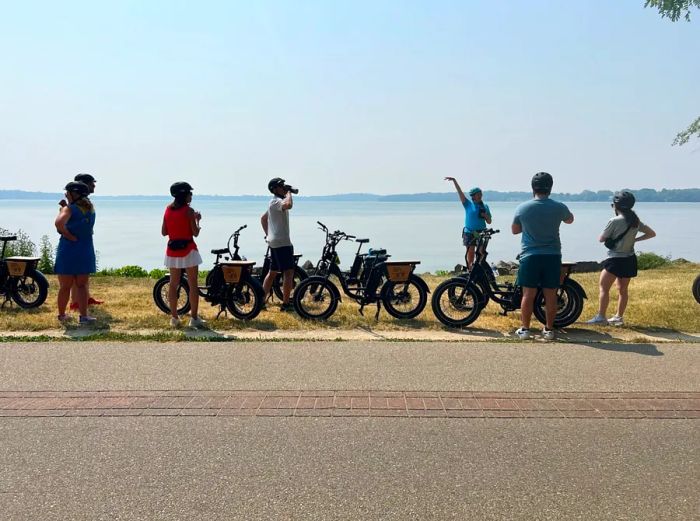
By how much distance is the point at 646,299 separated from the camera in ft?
34.2

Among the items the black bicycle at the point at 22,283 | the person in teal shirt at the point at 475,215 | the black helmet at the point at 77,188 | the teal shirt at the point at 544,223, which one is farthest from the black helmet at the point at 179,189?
the person in teal shirt at the point at 475,215

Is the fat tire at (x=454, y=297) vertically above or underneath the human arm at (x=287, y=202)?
underneath

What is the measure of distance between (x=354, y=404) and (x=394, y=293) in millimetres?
3646

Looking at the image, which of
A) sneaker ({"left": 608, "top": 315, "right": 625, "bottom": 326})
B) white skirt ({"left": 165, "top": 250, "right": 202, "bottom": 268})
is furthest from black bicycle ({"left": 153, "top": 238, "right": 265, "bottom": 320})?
sneaker ({"left": 608, "top": 315, "right": 625, "bottom": 326})

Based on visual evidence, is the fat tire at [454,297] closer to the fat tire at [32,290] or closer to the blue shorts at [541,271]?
the blue shorts at [541,271]

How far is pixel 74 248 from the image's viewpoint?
8.06 m

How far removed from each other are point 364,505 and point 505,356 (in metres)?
3.41

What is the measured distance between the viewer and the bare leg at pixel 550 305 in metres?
7.34

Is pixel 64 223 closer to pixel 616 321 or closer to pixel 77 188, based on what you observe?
pixel 77 188

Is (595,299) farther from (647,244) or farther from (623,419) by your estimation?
(647,244)

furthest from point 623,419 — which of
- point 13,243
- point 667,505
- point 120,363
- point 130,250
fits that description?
point 130,250

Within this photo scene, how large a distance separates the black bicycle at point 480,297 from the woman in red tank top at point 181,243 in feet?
9.73

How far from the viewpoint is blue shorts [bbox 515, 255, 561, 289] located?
7.32m

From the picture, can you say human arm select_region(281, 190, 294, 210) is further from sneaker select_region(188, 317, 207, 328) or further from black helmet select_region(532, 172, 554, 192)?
black helmet select_region(532, 172, 554, 192)
